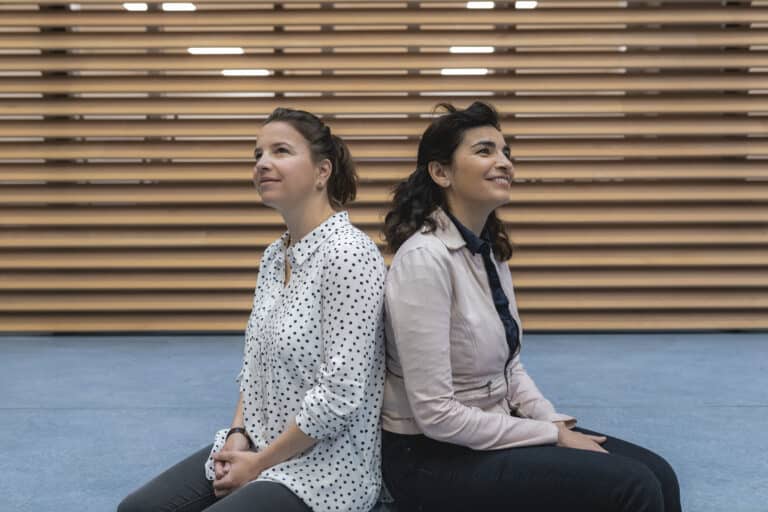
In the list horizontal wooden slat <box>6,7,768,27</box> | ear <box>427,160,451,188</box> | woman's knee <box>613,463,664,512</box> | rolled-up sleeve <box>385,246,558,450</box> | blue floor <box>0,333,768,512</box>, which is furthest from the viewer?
horizontal wooden slat <box>6,7,768,27</box>

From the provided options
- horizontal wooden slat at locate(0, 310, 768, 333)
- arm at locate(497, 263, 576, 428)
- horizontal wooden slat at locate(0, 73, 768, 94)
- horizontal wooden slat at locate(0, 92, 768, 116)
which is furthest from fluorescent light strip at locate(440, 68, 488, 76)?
arm at locate(497, 263, 576, 428)

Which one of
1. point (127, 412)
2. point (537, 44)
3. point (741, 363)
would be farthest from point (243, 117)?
point (741, 363)

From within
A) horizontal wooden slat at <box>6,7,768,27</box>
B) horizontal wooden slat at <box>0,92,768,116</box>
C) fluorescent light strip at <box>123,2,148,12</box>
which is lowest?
horizontal wooden slat at <box>0,92,768,116</box>

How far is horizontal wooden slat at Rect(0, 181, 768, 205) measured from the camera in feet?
16.6

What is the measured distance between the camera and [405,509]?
5.89 ft

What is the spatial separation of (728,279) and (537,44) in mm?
1999

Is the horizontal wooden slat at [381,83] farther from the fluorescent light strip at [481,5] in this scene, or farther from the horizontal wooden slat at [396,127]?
the fluorescent light strip at [481,5]

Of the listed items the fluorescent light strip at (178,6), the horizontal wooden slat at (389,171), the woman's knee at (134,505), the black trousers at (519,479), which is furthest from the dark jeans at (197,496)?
the fluorescent light strip at (178,6)

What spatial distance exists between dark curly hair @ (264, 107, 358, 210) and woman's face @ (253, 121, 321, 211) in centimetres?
2

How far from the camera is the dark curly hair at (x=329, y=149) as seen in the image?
1.84 metres

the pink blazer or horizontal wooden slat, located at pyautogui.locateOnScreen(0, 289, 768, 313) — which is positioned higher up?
the pink blazer

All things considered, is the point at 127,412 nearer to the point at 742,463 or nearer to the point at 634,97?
the point at 742,463

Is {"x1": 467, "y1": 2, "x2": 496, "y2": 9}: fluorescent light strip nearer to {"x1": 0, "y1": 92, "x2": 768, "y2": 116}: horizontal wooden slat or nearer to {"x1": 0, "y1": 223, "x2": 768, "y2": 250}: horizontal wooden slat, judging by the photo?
{"x1": 0, "y1": 92, "x2": 768, "y2": 116}: horizontal wooden slat

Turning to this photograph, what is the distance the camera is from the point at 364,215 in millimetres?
5117
